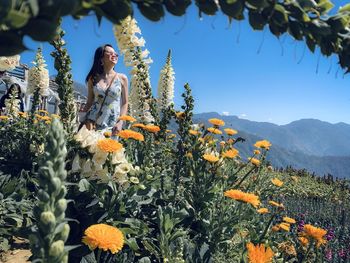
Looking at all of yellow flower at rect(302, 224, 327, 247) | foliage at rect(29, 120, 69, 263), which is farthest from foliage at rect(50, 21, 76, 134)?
foliage at rect(29, 120, 69, 263)

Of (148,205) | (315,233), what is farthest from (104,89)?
(315,233)

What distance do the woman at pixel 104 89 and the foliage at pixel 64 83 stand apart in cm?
140

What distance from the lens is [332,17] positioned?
3.89 ft

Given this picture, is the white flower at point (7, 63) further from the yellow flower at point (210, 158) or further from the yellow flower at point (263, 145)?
the yellow flower at point (263, 145)

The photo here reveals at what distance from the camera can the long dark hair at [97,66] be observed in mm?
4902

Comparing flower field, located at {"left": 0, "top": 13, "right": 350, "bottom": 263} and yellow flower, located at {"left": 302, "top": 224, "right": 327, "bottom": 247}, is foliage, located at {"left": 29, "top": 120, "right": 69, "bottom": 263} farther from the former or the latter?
yellow flower, located at {"left": 302, "top": 224, "right": 327, "bottom": 247}

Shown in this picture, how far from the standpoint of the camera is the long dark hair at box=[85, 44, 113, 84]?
4902 millimetres

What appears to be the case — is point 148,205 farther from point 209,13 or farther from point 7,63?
point 209,13

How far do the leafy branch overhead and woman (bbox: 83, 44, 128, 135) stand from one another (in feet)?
12.4

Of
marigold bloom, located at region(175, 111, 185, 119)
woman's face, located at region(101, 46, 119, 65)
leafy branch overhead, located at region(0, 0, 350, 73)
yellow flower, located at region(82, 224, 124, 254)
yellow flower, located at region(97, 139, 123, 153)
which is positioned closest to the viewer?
leafy branch overhead, located at region(0, 0, 350, 73)

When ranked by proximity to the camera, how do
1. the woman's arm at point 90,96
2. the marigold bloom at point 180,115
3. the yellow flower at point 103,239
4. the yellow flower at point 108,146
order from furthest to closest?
the woman's arm at point 90,96 → the marigold bloom at point 180,115 → the yellow flower at point 108,146 → the yellow flower at point 103,239

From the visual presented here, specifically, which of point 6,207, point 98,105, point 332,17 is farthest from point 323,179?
point 332,17

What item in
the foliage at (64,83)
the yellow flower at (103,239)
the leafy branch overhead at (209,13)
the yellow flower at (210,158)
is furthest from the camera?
the yellow flower at (210,158)

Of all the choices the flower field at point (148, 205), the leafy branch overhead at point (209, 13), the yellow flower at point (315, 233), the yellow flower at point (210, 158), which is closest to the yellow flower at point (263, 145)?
the flower field at point (148, 205)
